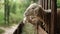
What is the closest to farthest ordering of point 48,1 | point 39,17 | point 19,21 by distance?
point 39,17, point 48,1, point 19,21

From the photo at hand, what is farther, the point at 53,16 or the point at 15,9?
the point at 15,9

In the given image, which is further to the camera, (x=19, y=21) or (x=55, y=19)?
(x=19, y=21)

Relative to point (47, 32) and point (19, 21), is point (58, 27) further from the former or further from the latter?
point (19, 21)

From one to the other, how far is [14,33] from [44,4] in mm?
309

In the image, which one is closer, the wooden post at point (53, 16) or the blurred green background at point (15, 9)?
the wooden post at point (53, 16)

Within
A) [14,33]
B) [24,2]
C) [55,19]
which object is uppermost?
[24,2]

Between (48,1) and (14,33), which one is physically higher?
(48,1)

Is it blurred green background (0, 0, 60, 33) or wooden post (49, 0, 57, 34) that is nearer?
wooden post (49, 0, 57, 34)

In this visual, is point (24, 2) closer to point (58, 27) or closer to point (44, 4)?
point (44, 4)

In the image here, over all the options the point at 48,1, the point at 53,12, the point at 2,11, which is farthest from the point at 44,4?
the point at 2,11

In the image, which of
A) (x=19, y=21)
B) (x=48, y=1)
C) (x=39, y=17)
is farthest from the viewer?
(x=19, y=21)

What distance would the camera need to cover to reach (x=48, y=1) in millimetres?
945

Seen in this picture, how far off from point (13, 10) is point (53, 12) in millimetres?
448

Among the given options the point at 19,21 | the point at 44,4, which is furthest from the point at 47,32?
the point at 19,21
